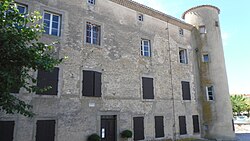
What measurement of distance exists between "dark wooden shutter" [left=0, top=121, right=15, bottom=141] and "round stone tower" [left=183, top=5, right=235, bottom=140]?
14173 mm

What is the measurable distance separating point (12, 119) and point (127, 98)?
6.54m

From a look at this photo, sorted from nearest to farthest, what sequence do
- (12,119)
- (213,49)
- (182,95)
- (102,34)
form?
(12,119) → (102,34) → (182,95) → (213,49)

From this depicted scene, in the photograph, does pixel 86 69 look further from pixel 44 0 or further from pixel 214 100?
pixel 214 100

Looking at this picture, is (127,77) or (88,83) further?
(127,77)

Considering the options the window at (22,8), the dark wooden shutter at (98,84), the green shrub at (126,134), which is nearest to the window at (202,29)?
the dark wooden shutter at (98,84)

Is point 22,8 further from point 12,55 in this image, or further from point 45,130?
point 45,130

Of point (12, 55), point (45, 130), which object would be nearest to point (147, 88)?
point (45, 130)

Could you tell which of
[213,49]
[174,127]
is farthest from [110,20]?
[213,49]

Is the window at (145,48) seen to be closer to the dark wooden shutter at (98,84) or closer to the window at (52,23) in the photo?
the dark wooden shutter at (98,84)

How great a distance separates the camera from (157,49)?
15.1 metres

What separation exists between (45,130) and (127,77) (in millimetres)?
5910

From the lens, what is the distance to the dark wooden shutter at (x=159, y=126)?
13353mm

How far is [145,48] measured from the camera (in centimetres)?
1468

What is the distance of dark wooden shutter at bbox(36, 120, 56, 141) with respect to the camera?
915 centimetres
